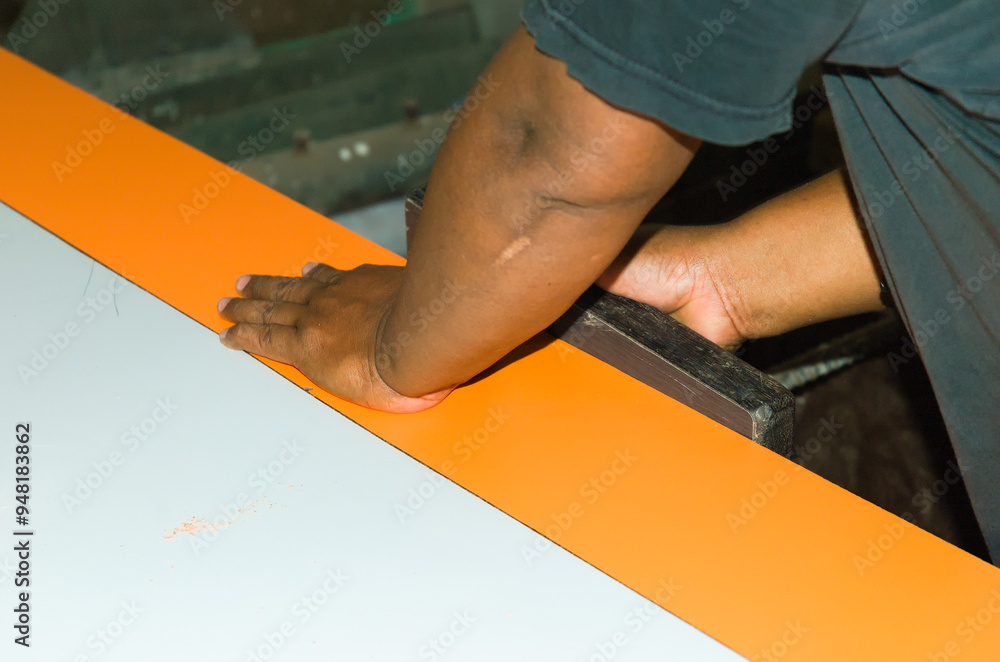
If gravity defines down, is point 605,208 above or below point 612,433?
above

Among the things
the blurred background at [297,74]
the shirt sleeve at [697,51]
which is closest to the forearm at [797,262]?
the shirt sleeve at [697,51]

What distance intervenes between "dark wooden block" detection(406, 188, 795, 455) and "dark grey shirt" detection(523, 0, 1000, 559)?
14cm

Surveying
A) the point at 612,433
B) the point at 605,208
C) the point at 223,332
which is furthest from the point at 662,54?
the point at 223,332

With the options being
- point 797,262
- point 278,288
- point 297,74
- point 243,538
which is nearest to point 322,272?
point 278,288

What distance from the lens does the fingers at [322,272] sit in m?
0.88

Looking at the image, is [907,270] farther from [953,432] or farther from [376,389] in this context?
[376,389]

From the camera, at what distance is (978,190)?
627 mm

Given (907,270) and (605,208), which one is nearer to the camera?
(605,208)

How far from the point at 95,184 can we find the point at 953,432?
93cm

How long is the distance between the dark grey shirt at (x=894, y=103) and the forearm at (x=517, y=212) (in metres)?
0.04

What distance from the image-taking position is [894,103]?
0.61 meters

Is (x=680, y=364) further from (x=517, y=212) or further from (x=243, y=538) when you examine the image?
(x=243, y=538)

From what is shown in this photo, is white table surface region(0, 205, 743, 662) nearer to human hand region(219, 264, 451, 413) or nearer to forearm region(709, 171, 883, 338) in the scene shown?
human hand region(219, 264, 451, 413)

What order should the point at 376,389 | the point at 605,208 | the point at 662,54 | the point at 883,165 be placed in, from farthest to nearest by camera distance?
1. the point at 376,389
2. the point at 883,165
3. the point at 605,208
4. the point at 662,54
